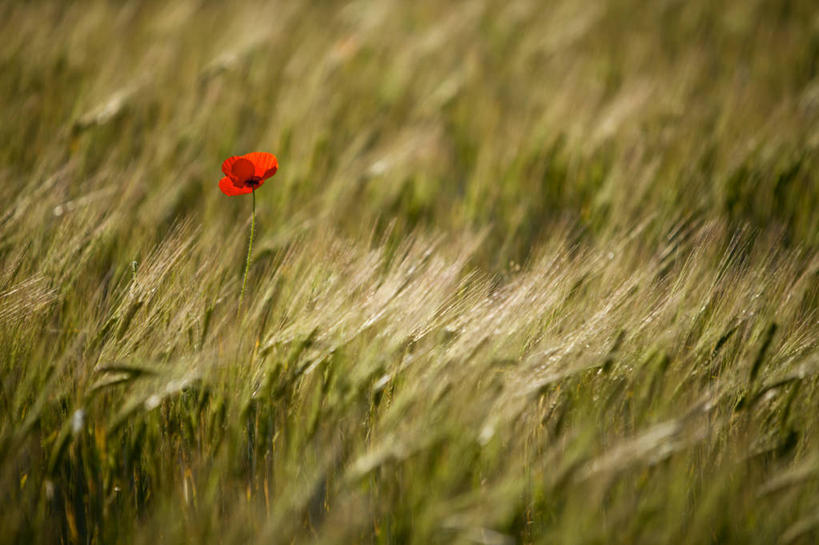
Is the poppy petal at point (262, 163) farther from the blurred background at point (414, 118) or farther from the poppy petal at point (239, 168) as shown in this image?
the blurred background at point (414, 118)

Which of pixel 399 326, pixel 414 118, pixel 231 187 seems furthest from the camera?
pixel 414 118

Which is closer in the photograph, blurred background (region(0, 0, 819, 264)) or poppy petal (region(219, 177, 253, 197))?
poppy petal (region(219, 177, 253, 197))

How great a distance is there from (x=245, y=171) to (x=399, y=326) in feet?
1.36

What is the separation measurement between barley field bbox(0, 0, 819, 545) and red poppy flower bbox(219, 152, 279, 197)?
5.7 inches

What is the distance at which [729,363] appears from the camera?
1021 millimetres

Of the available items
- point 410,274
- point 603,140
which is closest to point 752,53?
point 603,140

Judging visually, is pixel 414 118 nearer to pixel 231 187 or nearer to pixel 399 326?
pixel 231 187

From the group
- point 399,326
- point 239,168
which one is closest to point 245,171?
point 239,168

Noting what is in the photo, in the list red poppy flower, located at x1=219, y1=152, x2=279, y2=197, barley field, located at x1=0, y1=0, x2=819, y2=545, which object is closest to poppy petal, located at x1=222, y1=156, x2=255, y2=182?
red poppy flower, located at x1=219, y1=152, x2=279, y2=197

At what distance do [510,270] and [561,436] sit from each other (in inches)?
22.4

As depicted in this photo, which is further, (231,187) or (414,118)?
(414,118)

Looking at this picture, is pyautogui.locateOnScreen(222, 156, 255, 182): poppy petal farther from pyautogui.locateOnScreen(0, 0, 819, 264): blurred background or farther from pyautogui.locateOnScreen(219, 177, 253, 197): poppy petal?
pyautogui.locateOnScreen(0, 0, 819, 264): blurred background

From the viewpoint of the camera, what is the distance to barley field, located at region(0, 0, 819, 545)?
80 cm

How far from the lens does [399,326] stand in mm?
1000
